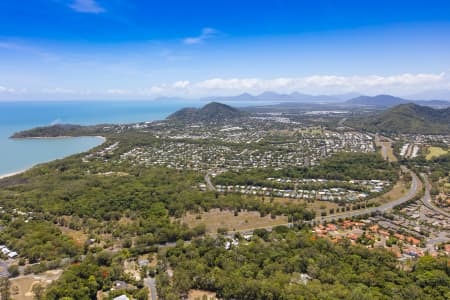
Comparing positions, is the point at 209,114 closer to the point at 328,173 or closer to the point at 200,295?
the point at 328,173

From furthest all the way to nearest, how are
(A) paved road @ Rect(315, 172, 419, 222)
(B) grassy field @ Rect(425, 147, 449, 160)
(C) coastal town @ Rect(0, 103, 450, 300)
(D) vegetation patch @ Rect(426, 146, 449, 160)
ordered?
(B) grassy field @ Rect(425, 147, 449, 160) < (D) vegetation patch @ Rect(426, 146, 449, 160) < (A) paved road @ Rect(315, 172, 419, 222) < (C) coastal town @ Rect(0, 103, 450, 300)

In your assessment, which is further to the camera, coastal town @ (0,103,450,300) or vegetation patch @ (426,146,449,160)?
vegetation patch @ (426,146,449,160)

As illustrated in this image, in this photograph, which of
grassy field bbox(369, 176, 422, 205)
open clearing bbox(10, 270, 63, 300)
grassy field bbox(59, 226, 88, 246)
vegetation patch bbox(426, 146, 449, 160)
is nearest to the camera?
open clearing bbox(10, 270, 63, 300)

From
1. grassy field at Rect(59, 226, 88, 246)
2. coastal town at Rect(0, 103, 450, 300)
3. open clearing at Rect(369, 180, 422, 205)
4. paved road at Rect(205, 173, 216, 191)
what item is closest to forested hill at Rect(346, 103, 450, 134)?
coastal town at Rect(0, 103, 450, 300)

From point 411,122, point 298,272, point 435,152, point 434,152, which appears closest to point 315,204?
point 298,272

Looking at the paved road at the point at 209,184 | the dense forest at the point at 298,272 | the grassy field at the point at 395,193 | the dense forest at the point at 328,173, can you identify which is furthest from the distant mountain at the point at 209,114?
the dense forest at the point at 298,272

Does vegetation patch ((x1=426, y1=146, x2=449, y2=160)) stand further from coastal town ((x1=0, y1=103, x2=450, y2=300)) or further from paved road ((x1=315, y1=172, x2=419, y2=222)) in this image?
paved road ((x1=315, y1=172, x2=419, y2=222))

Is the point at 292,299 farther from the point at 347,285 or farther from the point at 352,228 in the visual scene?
the point at 352,228
